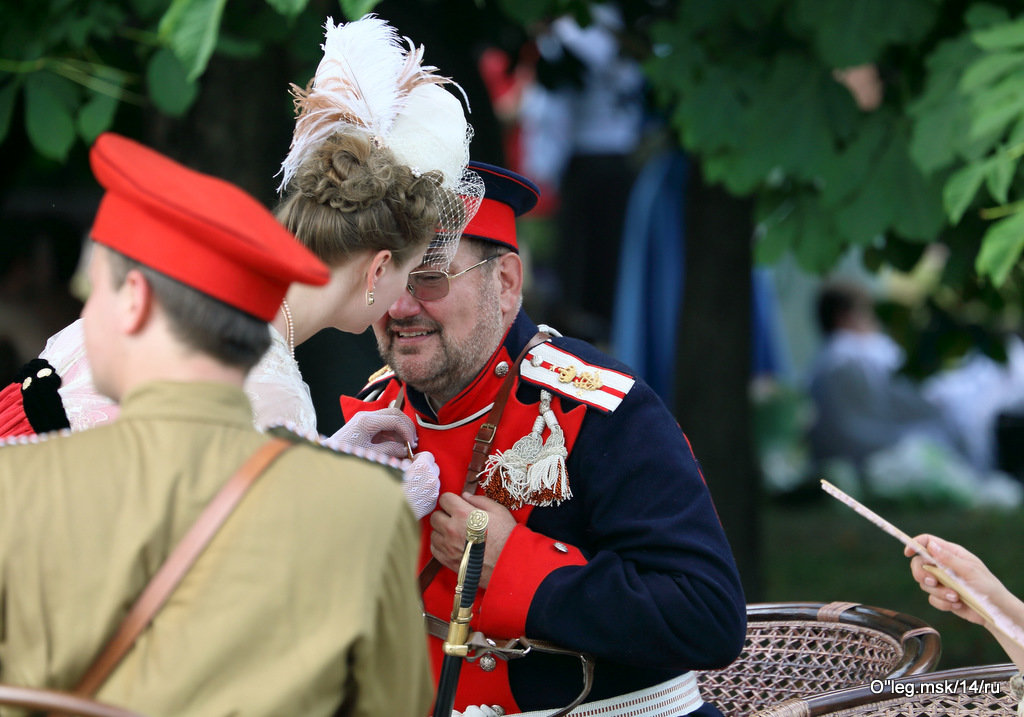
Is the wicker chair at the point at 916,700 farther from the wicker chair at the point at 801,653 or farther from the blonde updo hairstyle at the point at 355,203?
the blonde updo hairstyle at the point at 355,203

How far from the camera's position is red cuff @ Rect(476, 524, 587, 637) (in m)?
2.19

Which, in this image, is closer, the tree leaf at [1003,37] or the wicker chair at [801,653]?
the wicker chair at [801,653]

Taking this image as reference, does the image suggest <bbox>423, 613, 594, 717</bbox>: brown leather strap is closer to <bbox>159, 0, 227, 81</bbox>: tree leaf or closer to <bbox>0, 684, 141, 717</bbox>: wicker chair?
<bbox>0, 684, 141, 717</bbox>: wicker chair

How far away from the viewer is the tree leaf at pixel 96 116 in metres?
3.30

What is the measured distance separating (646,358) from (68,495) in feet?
17.5

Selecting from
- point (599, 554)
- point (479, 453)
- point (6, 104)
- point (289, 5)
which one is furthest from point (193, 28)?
point (599, 554)

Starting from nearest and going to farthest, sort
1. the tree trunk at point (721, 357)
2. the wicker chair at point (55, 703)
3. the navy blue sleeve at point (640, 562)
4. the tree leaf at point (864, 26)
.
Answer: the wicker chair at point (55, 703) < the navy blue sleeve at point (640, 562) < the tree leaf at point (864, 26) < the tree trunk at point (721, 357)

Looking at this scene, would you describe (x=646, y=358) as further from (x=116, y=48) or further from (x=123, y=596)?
(x=123, y=596)

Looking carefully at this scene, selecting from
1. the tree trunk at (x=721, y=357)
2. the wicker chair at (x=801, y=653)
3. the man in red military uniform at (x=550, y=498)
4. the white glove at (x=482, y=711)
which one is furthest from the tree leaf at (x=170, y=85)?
the tree trunk at (x=721, y=357)

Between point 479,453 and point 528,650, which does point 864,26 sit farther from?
point 528,650

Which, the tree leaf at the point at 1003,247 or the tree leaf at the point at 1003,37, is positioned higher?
the tree leaf at the point at 1003,37

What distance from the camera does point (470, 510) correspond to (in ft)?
7.45

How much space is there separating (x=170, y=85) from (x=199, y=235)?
2022 mm

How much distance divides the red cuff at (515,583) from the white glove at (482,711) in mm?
175
